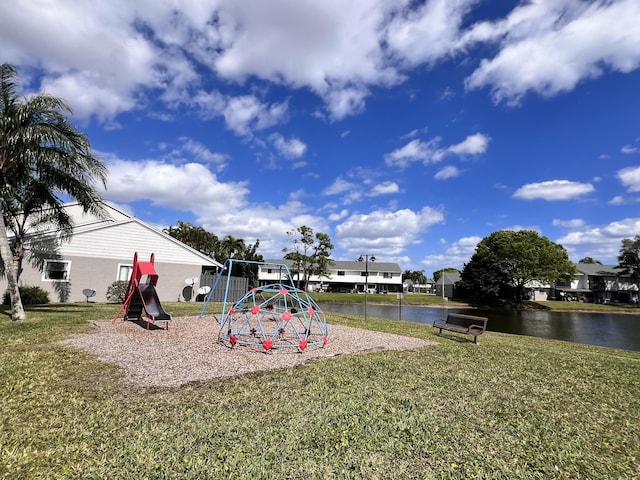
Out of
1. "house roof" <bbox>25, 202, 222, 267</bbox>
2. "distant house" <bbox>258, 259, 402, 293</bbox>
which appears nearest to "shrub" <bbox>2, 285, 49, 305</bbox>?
"house roof" <bbox>25, 202, 222, 267</bbox>

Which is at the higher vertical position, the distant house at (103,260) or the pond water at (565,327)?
the distant house at (103,260)

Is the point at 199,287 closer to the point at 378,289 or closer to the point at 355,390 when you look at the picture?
the point at 355,390

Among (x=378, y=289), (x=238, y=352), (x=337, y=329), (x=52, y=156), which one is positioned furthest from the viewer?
(x=378, y=289)

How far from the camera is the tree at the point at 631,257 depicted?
6456cm

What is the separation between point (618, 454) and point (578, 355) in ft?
22.7

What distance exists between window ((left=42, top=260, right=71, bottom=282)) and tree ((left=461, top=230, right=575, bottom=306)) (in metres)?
54.0

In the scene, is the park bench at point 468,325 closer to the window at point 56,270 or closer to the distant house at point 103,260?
the distant house at point 103,260

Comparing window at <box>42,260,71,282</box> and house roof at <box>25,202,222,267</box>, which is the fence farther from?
window at <box>42,260,71,282</box>

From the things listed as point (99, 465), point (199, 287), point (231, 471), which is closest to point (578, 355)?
point (231, 471)

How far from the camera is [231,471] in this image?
322cm

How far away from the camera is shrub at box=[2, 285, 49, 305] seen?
1692 cm

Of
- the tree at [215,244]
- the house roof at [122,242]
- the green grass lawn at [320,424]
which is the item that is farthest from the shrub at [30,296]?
the tree at [215,244]

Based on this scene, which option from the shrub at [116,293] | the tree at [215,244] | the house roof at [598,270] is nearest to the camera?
the shrub at [116,293]

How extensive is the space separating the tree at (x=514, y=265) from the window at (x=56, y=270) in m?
54.0
